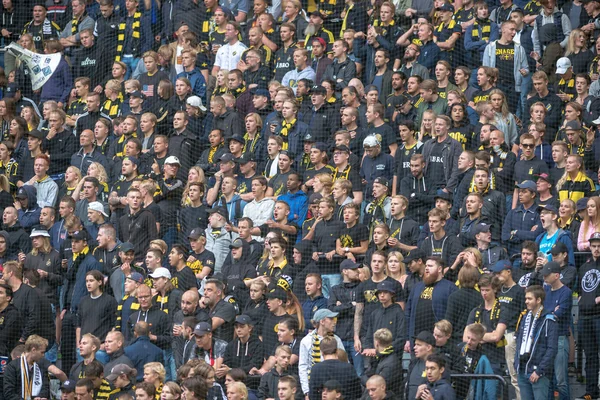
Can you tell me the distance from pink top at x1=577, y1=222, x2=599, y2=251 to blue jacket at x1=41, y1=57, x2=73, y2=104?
814 centimetres

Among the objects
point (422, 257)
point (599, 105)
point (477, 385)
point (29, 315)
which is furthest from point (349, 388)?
point (599, 105)

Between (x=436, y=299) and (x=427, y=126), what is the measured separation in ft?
10.3

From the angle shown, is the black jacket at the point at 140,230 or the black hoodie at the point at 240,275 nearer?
the black hoodie at the point at 240,275

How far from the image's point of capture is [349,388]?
11773 mm

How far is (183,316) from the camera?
518 inches

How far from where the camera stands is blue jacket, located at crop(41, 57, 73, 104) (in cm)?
1875

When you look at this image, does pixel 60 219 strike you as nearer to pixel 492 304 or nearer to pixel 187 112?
pixel 187 112

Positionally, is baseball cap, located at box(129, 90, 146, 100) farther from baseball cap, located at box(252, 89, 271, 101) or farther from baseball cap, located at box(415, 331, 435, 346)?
baseball cap, located at box(415, 331, 435, 346)

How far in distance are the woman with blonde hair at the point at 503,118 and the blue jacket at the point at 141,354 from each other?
4730mm

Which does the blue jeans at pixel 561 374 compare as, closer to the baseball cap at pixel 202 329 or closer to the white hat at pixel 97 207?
the baseball cap at pixel 202 329

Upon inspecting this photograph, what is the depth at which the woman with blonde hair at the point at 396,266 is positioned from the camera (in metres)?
13.1

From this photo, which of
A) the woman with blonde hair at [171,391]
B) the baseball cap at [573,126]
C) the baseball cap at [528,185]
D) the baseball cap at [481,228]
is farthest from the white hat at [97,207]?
the baseball cap at [573,126]

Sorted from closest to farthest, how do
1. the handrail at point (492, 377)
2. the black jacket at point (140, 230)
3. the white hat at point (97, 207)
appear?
the handrail at point (492, 377) < the black jacket at point (140, 230) < the white hat at point (97, 207)

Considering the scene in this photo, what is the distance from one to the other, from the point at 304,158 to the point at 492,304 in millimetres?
4063
